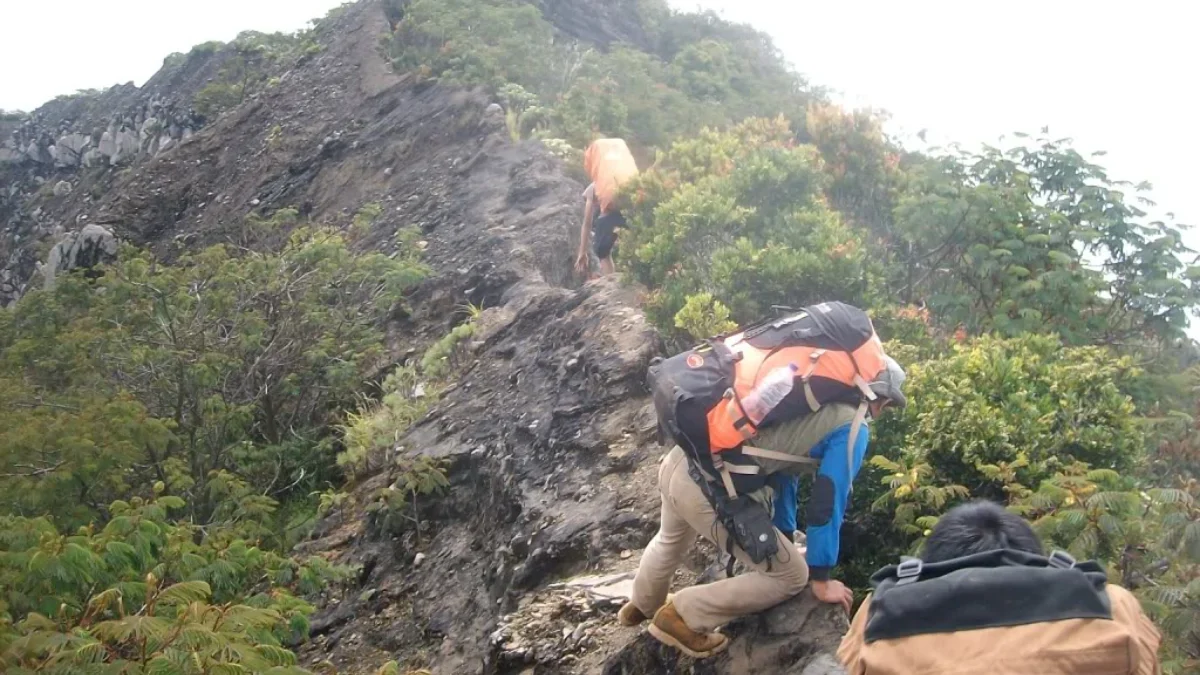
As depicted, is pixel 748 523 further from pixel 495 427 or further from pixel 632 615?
pixel 495 427

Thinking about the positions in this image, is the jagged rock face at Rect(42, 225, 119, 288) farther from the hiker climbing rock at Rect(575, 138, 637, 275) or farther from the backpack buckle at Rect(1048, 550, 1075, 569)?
the backpack buckle at Rect(1048, 550, 1075, 569)

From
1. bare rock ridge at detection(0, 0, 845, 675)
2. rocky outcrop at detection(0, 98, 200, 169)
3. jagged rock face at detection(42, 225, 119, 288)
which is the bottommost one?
bare rock ridge at detection(0, 0, 845, 675)

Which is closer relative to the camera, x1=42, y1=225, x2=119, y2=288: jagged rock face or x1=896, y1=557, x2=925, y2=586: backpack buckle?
x1=896, y1=557, x2=925, y2=586: backpack buckle

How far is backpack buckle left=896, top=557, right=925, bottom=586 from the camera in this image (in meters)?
2.39

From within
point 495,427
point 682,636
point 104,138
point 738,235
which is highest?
point 104,138

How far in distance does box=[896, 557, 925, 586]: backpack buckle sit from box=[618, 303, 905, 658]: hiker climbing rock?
1287mm

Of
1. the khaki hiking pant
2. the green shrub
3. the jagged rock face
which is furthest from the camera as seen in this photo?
the jagged rock face

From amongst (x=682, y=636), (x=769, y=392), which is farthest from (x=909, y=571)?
(x=682, y=636)

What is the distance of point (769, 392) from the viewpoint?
3699mm

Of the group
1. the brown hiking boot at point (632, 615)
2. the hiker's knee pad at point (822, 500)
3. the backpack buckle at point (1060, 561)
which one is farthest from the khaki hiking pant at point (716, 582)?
the backpack buckle at point (1060, 561)

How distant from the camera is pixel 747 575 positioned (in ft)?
13.3

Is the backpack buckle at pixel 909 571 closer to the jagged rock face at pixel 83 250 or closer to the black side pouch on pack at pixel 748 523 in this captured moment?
the black side pouch on pack at pixel 748 523

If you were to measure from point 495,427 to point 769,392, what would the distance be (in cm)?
449

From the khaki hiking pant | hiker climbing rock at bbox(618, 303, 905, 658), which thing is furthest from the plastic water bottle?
the khaki hiking pant
